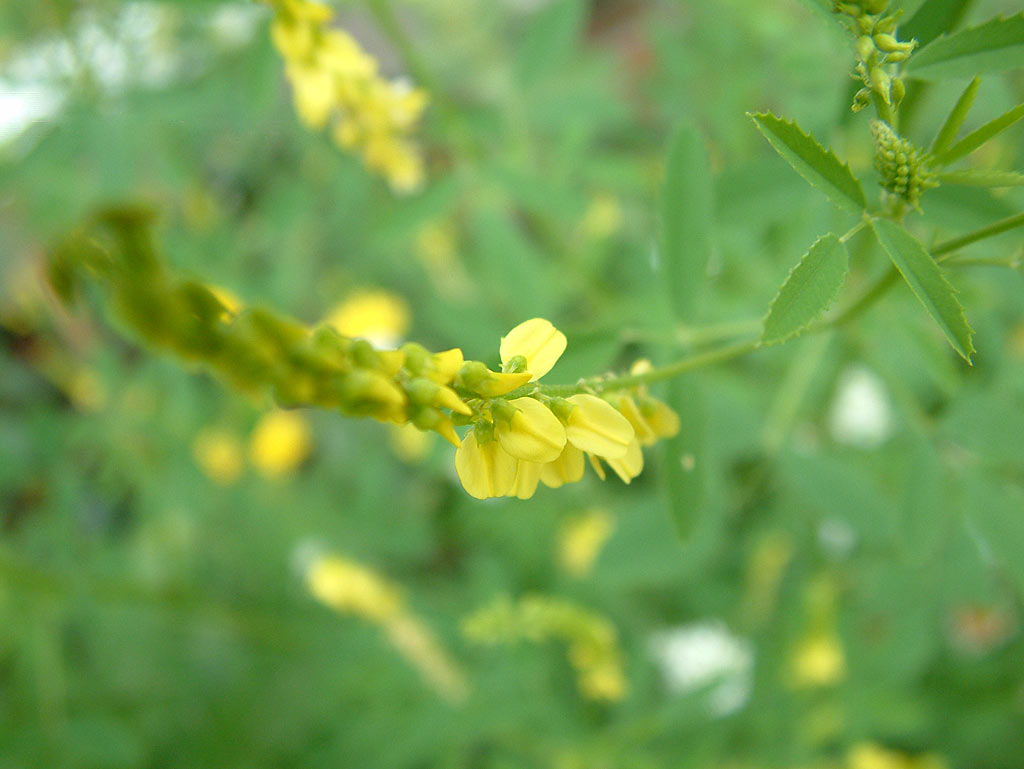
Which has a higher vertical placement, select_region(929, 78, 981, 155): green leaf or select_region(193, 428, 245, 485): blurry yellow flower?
select_region(193, 428, 245, 485): blurry yellow flower

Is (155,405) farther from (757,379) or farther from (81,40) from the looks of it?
(757,379)

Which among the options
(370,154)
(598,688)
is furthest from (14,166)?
(598,688)

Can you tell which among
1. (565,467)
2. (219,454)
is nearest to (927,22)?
(565,467)

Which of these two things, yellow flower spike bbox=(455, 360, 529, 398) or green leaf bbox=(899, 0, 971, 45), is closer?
yellow flower spike bbox=(455, 360, 529, 398)

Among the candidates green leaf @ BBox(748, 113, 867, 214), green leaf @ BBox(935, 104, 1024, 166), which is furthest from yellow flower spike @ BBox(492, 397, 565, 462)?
green leaf @ BBox(935, 104, 1024, 166)

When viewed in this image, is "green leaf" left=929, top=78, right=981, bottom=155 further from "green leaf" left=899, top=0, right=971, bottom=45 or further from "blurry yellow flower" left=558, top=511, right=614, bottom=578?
"blurry yellow flower" left=558, top=511, right=614, bottom=578

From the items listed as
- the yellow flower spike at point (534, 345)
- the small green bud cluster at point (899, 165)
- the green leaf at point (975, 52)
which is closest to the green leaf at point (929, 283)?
the small green bud cluster at point (899, 165)

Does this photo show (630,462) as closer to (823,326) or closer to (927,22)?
(823,326)
